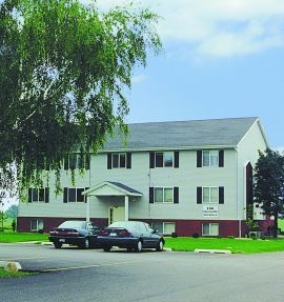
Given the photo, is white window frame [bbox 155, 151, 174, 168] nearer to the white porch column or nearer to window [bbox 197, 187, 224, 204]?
window [bbox 197, 187, 224, 204]

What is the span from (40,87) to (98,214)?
36831mm

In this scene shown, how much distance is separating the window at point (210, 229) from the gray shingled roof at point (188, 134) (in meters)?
6.21

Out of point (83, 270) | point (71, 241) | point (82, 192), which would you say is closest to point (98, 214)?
point (82, 192)

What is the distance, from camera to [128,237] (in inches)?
1208

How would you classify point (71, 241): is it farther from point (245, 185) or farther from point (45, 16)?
point (245, 185)

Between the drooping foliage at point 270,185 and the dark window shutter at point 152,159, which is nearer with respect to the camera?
the drooping foliage at point 270,185

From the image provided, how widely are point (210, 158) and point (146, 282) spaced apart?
34.8 m

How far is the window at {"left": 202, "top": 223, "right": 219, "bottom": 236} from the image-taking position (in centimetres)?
5006

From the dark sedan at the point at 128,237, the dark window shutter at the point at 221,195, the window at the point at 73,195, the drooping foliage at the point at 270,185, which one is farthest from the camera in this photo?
the window at the point at 73,195

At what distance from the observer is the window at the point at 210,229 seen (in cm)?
5006

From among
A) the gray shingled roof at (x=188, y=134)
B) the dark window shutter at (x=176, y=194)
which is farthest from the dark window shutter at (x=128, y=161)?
the dark window shutter at (x=176, y=194)

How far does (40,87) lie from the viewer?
1850cm

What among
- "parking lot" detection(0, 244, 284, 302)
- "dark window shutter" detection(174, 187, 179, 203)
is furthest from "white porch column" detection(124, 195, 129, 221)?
"parking lot" detection(0, 244, 284, 302)

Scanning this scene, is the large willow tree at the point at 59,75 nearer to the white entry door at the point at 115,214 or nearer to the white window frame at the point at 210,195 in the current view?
the white window frame at the point at 210,195
